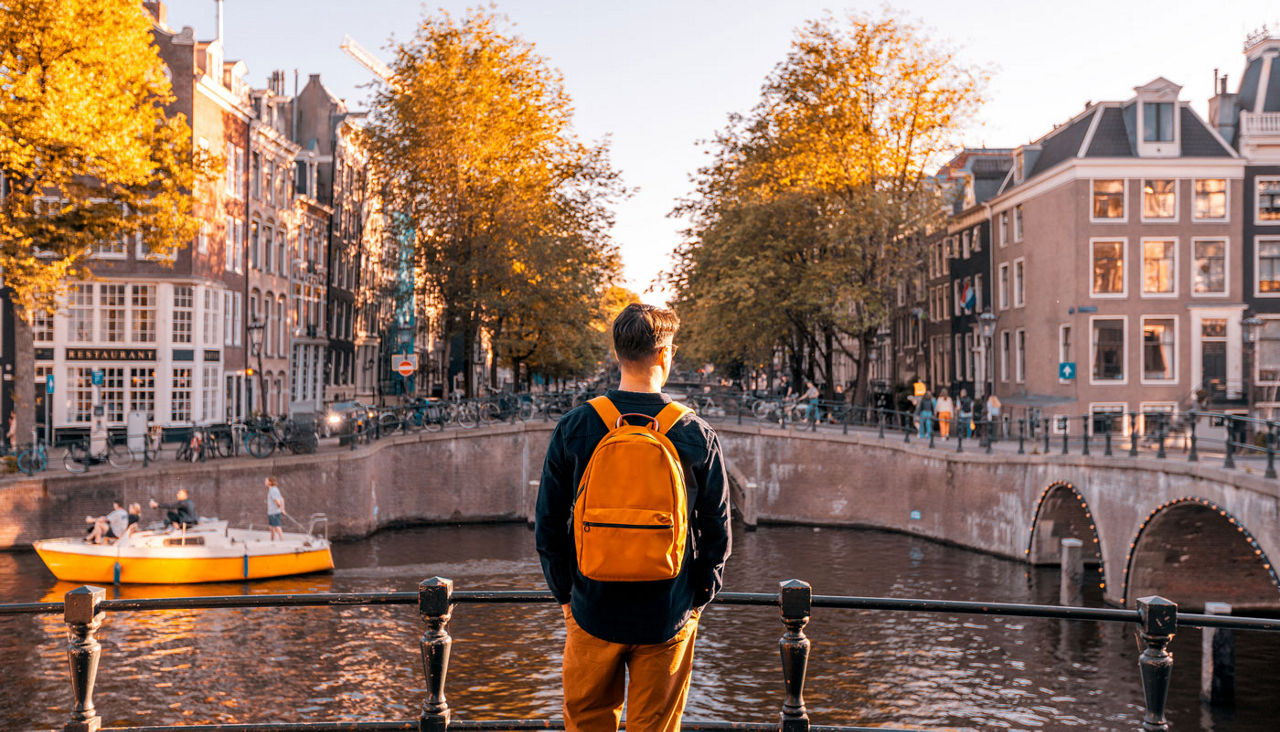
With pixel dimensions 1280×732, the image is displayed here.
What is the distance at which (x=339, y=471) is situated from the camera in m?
34.8

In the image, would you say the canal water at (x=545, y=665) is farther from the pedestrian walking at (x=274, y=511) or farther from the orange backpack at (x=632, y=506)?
the orange backpack at (x=632, y=506)

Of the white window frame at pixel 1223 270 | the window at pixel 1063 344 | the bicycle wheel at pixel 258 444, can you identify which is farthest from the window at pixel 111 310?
the white window frame at pixel 1223 270

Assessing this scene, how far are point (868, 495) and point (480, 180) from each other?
18.8 m

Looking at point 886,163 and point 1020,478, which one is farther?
point 886,163

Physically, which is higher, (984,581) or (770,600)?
(770,600)

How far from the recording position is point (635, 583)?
13.7ft

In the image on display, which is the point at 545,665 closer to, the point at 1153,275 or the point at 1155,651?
the point at 1155,651

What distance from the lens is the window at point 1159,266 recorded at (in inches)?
1655

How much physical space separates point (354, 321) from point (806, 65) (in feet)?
101

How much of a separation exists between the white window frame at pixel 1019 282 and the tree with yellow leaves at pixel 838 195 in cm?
424

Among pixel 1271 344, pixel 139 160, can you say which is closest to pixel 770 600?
pixel 139 160

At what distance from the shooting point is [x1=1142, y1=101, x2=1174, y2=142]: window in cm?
4256

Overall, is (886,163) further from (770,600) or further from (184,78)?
(770,600)

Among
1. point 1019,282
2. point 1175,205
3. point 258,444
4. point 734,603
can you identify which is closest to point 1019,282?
point 1019,282
